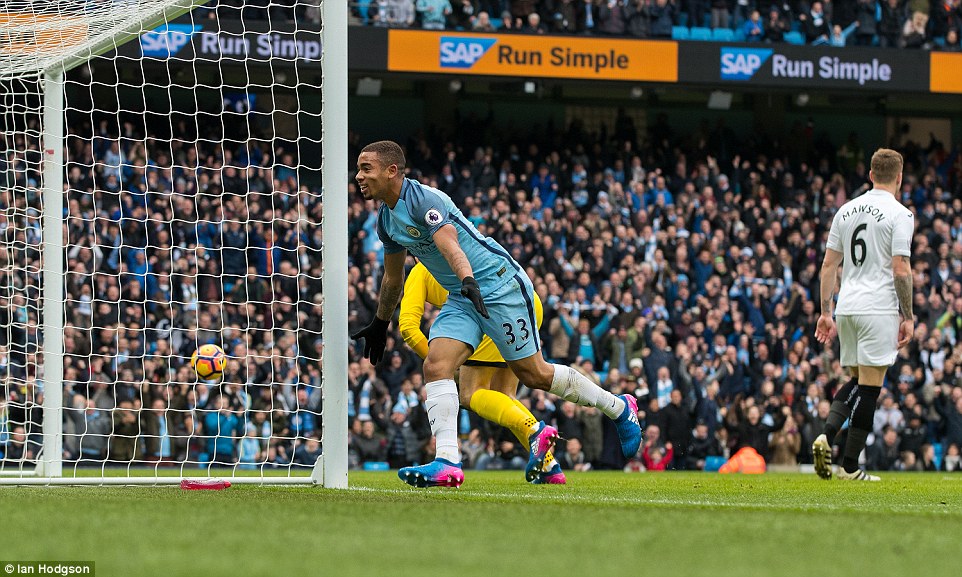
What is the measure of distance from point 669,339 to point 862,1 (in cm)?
890

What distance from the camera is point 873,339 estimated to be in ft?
31.0

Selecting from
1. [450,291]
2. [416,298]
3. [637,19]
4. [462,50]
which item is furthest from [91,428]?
[637,19]

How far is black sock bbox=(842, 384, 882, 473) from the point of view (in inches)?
373

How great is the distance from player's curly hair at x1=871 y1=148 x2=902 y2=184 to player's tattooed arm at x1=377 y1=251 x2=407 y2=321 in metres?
3.72

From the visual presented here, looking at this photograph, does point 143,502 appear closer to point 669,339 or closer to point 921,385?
point 669,339

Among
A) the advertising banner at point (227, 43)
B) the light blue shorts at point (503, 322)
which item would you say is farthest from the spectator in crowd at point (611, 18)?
the light blue shorts at point (503, 322)

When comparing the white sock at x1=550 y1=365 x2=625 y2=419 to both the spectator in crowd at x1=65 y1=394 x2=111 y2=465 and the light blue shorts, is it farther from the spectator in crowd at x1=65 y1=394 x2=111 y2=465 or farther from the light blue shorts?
the spectator in crowd at x1=65 y1=394 x2=111 y2=465

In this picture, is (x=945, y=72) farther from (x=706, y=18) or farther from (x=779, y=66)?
(x=706, y=18)

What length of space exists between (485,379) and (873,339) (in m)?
2.78

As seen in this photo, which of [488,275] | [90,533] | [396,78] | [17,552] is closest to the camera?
[17,552]

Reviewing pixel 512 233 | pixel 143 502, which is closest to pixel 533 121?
pixel 512 233

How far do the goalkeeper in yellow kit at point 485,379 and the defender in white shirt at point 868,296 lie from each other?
7.08ft

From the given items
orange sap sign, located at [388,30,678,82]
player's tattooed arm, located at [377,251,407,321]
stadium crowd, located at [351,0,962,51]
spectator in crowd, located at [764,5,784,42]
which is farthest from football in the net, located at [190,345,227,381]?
spectator in crowd, located at [764,5,784,42]

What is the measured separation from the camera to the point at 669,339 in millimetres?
19547
